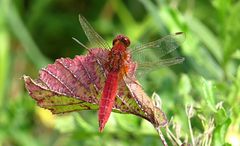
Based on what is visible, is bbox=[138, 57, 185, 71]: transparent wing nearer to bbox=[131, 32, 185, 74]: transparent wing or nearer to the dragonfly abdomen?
bbox=[131, 32, 185, 74]: transparent wing

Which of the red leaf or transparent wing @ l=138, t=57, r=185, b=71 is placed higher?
the red leaf

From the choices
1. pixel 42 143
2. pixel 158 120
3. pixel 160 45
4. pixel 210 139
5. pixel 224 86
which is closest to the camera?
pixel 158 120

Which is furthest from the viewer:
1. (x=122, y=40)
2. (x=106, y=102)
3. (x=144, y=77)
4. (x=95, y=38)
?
(x=144, y=77)

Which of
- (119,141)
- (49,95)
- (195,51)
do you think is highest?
(49,95)

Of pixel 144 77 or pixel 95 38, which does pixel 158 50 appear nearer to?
pixel 95 38

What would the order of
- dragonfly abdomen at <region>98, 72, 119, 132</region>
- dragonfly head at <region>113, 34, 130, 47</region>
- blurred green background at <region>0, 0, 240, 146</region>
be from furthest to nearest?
blurred green background at <region>0, 0, 240, 146</region>
dragonfly head at <region>113, 34, 130, 47</region>
dragonfly abdomen at <region>98, 72, 119, 132</region>

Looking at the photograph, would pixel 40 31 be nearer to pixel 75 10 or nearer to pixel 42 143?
pixel 75 10

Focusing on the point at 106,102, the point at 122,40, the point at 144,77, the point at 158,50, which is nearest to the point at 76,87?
the point at 106,102

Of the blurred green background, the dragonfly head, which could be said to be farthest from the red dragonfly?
the blurred green background

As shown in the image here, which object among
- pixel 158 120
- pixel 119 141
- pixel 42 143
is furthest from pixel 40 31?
A: pixel 158 120
